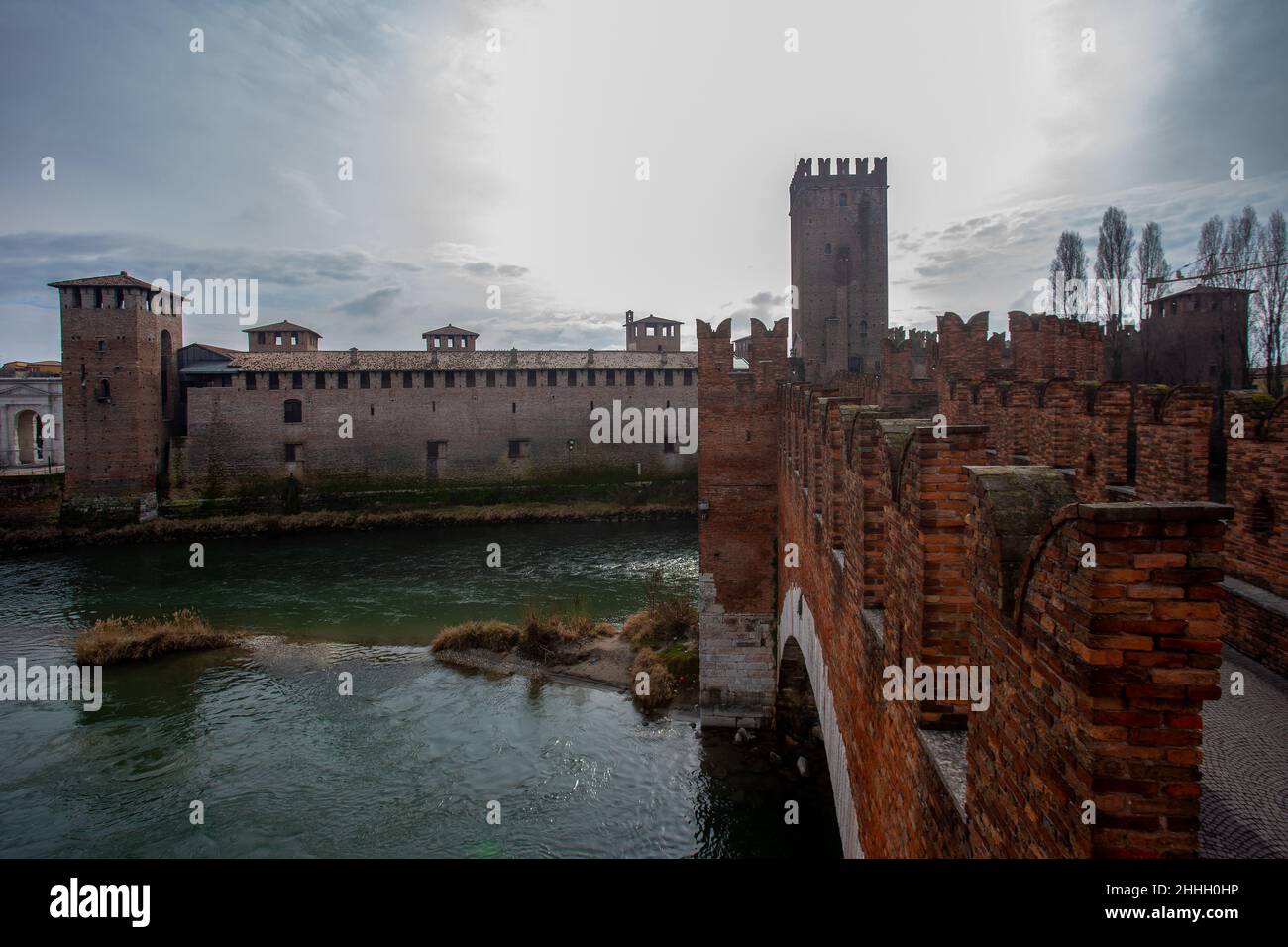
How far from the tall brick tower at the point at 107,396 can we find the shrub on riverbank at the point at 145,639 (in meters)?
17.7

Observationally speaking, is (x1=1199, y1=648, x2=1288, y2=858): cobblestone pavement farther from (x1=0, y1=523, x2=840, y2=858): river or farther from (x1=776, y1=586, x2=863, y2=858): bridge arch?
(x1=0, y1=523, x2=840, y2=858): river

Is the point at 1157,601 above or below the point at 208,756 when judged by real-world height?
above

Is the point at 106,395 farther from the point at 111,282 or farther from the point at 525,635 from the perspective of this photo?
the point at 525,635

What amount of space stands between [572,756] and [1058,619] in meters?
12.2

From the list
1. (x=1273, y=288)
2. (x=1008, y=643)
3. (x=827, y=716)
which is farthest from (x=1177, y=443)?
(x=1273, y=288)

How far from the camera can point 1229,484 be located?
5180mm

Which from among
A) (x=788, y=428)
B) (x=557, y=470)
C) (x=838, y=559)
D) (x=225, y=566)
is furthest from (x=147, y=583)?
(x=838, y=559)

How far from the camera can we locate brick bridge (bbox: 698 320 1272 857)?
62.6 inches

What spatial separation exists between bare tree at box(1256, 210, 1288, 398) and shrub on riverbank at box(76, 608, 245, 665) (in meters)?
26.7

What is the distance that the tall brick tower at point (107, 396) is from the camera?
3325 cm

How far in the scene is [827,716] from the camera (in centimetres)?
590

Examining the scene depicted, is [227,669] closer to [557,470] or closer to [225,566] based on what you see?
[225,566]

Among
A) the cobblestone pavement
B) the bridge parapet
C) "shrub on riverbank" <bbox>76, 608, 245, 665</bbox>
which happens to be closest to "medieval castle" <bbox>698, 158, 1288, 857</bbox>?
the bridge parapet
